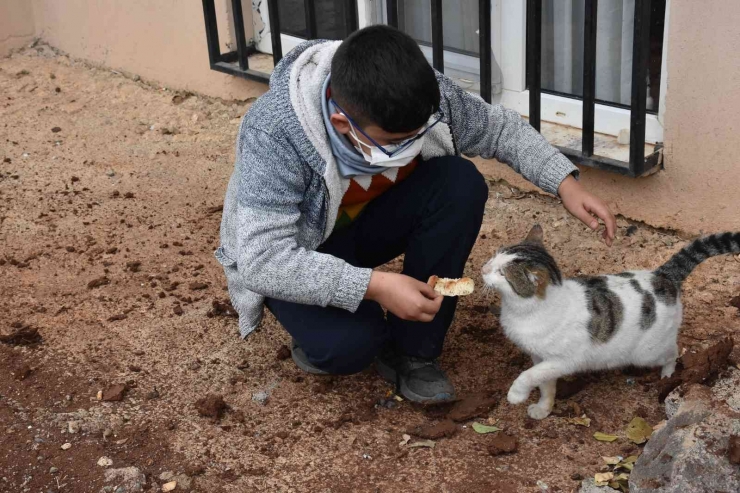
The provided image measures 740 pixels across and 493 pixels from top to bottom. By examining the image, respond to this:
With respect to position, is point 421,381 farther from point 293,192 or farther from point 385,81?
point 385,81

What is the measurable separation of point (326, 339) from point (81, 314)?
4.27 ft

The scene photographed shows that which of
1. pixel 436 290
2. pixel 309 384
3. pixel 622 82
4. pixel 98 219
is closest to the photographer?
pixel 436 290

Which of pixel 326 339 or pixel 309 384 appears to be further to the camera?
pixel 309 384

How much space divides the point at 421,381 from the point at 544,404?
1.33 ft

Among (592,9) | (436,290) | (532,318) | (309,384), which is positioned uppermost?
(592,9)

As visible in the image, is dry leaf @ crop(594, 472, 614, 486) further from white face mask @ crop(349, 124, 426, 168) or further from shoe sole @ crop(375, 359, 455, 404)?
white face mask @ crop(349, 124, 426, 168)

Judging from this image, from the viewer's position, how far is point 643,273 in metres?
3.01

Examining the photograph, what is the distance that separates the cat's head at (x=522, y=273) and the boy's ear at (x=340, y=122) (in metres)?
0.67

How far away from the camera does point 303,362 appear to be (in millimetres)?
3215

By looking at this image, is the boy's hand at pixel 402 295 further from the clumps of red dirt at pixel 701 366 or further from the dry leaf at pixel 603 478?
the clumps of red dirt at pixel 701 366

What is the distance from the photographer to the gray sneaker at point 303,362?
3.19 metres

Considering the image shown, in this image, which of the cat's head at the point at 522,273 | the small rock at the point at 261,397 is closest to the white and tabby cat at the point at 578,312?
the cat's head at the point at 522,273

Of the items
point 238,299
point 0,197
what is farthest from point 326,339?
point 0,197

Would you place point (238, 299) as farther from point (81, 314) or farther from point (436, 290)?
point (81, 314)
